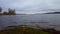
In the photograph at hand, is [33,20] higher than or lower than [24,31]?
higher

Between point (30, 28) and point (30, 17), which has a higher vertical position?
point (30, 17)

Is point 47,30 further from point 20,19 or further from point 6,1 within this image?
point 6,1

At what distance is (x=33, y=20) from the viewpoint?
8.86ft

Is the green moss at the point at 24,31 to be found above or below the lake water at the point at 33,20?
below

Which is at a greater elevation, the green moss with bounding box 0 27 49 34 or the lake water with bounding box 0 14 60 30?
the lake water with bounding box 0 14 60 30

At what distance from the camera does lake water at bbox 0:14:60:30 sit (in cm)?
263

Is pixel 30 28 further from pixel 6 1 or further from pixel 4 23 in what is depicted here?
pixel 6 1

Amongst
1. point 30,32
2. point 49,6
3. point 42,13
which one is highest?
point 49,6

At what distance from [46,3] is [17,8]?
719mm

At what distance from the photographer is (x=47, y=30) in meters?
2.67

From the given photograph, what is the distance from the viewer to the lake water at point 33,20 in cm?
263

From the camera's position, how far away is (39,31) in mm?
2676

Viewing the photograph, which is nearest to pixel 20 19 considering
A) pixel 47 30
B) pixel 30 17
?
pixel 30 17

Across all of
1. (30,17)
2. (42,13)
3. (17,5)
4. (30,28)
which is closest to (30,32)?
(30,28)
